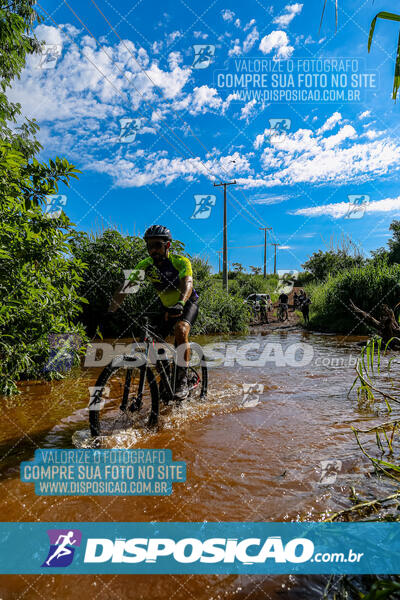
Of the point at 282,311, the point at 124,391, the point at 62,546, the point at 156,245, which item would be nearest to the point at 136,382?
the point at 124,391

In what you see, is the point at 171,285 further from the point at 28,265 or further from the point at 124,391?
the point at 28,265

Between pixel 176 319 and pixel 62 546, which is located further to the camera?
pixel 176 319

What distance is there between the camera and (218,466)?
3512 millimetres

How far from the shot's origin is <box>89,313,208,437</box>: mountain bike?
386cm

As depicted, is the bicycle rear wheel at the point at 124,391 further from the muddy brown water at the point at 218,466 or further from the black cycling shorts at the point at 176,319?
the black cycling shorts at the point at 176,319

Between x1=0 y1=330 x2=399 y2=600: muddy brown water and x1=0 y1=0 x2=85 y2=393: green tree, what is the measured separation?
830mm

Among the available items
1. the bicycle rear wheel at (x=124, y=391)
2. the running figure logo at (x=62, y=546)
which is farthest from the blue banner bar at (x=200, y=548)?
the bicycle rear wheel at (x=124, y=391)

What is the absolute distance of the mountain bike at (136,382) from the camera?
3855 mm

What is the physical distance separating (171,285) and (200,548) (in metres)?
3.21

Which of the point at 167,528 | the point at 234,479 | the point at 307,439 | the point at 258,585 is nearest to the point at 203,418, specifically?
the point at 307,439

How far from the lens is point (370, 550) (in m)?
2.21

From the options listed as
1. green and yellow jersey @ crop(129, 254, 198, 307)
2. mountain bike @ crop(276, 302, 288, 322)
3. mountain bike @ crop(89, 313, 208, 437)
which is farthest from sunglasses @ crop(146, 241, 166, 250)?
mountain bike @ crop(276, 302, 288, 322)

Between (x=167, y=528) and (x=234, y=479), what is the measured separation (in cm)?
86

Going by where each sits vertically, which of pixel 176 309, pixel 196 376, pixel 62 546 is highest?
pixel 176 309
